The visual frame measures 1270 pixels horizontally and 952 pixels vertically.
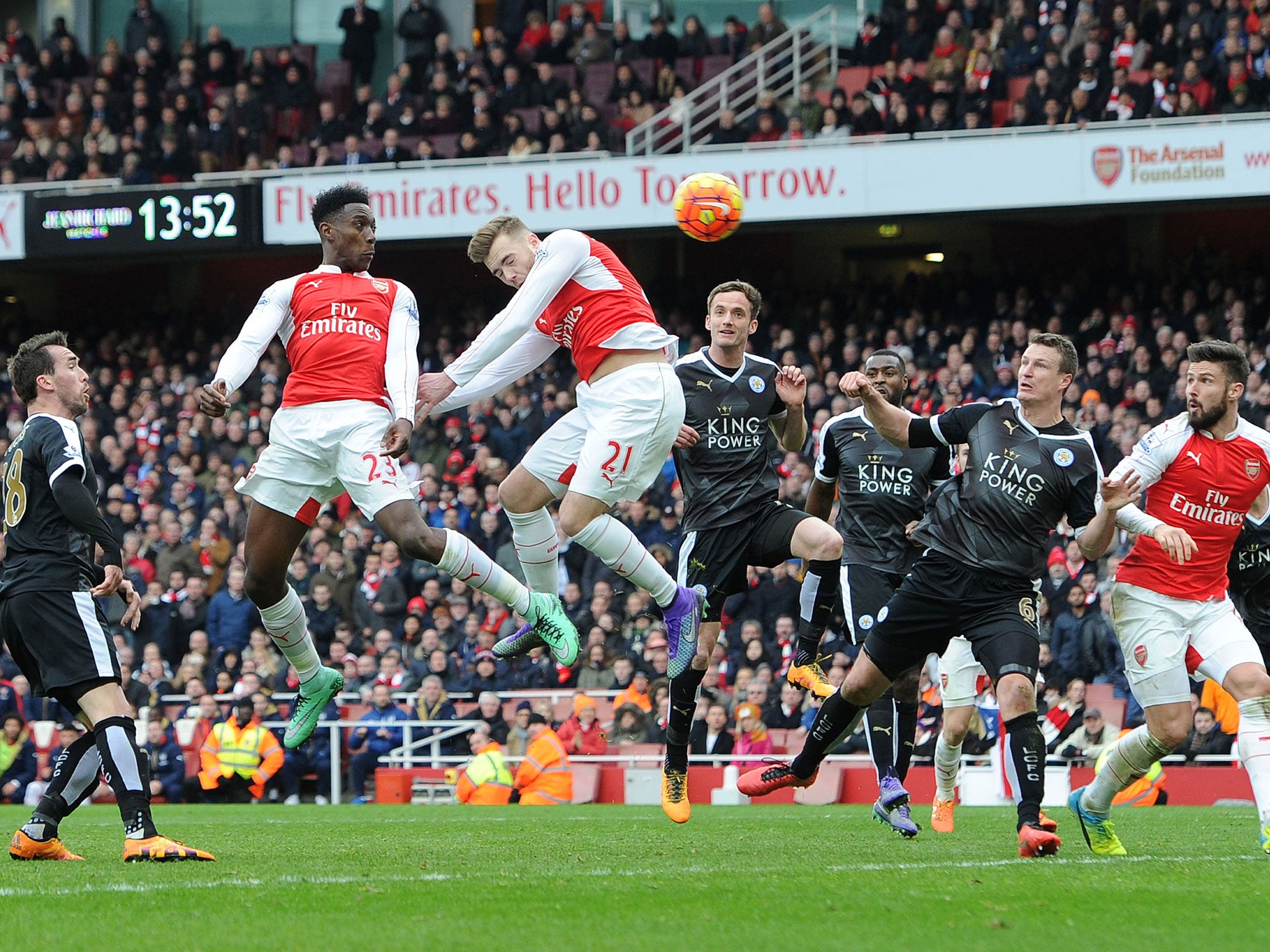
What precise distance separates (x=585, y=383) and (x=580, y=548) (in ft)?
36.0

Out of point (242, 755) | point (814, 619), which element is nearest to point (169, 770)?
point (242, 755)

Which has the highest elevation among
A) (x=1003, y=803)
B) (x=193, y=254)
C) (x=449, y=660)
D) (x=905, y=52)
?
(x=905, y=52)

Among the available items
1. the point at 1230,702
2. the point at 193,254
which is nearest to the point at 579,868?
the point at 1230,702

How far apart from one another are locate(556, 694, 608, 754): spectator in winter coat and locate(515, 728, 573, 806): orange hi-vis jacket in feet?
1.33

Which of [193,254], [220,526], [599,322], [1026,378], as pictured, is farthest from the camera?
[193,254]

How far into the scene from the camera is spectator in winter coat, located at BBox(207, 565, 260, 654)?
803 inches

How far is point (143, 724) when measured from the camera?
→ 60.9 ft

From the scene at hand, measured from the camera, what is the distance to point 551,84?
1013 inches

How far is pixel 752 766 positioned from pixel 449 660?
4056 millimetres

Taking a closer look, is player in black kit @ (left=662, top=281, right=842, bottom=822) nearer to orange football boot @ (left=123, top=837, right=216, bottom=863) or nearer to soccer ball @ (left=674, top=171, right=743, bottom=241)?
soccer ball @ (left=674, top=171, right=743, bottom=241)

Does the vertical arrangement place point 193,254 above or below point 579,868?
above

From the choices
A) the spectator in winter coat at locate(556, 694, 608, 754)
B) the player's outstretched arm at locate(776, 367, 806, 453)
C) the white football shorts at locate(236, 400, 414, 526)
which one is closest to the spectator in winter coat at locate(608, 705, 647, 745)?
the spectator in winter coat at locate(556, 694, 608, 754)

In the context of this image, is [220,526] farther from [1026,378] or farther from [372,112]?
[1026,378]

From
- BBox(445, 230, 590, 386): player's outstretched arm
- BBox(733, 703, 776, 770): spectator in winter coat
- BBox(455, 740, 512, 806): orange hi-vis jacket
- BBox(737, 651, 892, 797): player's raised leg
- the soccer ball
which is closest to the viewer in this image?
BBox(737, 651, 892, 797): player's raised leg
